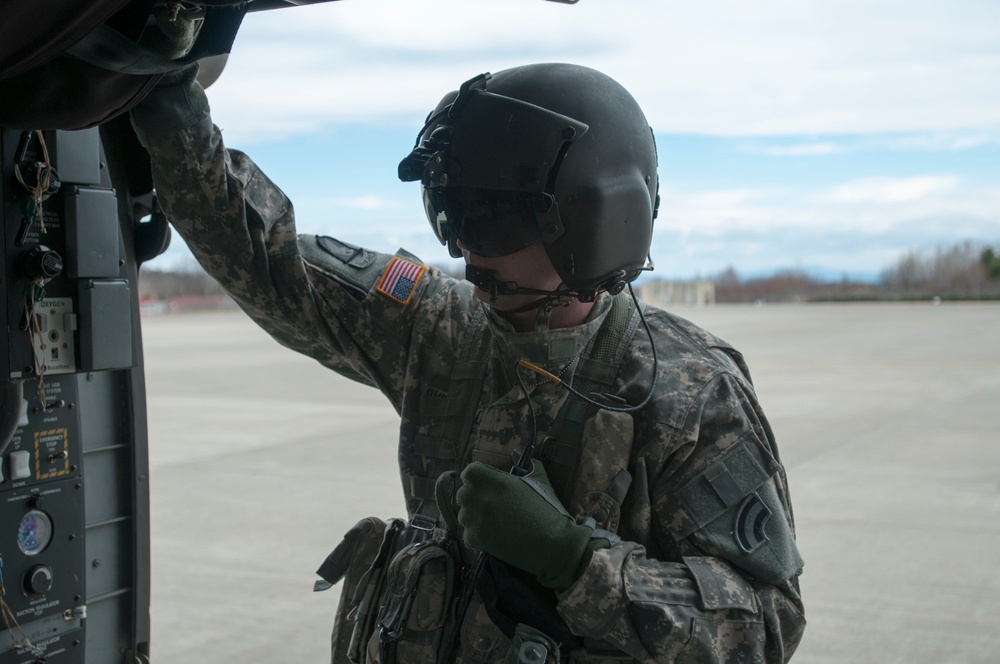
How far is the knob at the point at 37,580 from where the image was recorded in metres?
2.02

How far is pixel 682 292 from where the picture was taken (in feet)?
167

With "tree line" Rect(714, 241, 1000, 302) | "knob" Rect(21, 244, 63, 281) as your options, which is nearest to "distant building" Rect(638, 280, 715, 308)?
"tree line" Rect(714, 241, 1000, 302)

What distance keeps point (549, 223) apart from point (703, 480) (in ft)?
1.74

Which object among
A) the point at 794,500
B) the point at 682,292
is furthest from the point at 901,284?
the point at 794,500

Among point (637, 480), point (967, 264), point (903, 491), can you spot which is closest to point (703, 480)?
point (637, 480)

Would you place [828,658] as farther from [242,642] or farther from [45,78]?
[45,78]

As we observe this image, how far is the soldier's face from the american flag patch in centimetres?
24

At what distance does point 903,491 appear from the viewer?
6207 millimetres

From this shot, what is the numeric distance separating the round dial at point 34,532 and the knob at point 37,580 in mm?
35

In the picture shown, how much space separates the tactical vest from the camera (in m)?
1.79

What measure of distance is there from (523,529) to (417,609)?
0.98 ft

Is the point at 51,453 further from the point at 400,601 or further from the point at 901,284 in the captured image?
the point at 901,284

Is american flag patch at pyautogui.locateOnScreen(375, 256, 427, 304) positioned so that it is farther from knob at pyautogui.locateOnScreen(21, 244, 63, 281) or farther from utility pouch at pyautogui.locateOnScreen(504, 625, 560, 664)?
utility pouch at pyautogui.locateOnScreen(504, 625, 560, 664)

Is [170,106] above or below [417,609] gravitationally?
above
